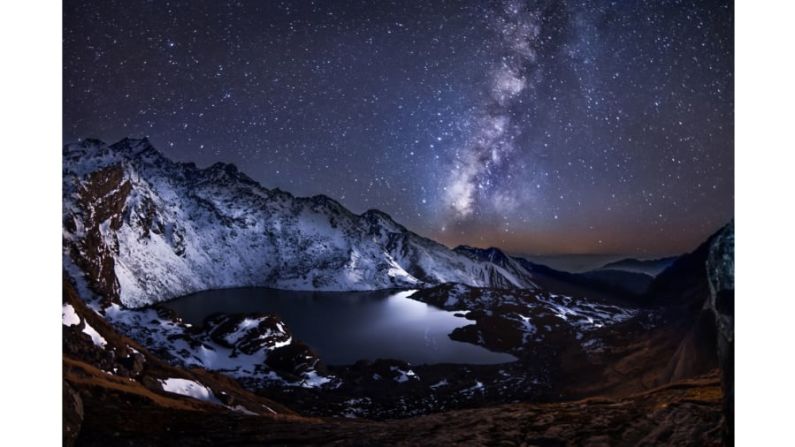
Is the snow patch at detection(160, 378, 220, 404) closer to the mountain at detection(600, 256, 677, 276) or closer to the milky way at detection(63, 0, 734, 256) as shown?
the milky way at detection(63, 0, 734, 256)

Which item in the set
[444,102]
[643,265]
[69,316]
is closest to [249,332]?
[69,316]

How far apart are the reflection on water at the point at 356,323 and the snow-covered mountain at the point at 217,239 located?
0.14 metres

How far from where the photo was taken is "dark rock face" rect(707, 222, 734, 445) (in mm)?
3881

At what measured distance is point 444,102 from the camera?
172 inches

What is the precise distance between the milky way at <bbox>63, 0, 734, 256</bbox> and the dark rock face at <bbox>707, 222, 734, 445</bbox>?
300mm

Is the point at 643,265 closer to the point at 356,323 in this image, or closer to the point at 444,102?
the point at 444,102

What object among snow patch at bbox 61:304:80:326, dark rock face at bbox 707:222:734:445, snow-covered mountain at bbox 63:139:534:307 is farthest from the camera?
snow-covered mountain at bbox 63:139:534:307

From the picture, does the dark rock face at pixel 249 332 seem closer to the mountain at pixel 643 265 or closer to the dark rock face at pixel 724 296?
the mountain at pixel 643 265

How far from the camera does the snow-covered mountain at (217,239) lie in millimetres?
4215

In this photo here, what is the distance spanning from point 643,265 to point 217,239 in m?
3.64

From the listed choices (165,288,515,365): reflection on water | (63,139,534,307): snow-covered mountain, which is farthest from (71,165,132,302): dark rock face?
(165,288,515,365): reflection on water

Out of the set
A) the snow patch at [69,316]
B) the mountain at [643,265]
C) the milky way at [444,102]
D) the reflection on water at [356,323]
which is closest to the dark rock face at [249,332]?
the reflection on water at [356,323]
